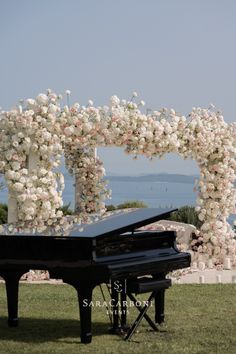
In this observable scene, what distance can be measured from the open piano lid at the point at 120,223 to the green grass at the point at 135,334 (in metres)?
1.01

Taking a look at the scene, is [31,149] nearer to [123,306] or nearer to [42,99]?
[42,99]

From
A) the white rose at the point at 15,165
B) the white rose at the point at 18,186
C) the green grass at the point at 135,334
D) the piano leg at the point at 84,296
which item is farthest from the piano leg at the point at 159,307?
the white rose at the point at 15,165

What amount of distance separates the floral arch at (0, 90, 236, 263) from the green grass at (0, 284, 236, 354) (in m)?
1.74

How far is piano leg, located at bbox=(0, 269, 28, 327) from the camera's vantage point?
7.48m

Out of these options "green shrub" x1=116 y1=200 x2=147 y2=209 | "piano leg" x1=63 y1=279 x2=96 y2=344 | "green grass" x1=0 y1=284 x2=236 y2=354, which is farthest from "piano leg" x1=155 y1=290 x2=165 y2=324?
"green shrub" x1=116 y1=200 x2=147 y2=209

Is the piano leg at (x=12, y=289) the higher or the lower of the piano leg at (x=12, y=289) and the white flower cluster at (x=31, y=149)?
the lower

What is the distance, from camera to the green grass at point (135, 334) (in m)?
6.73

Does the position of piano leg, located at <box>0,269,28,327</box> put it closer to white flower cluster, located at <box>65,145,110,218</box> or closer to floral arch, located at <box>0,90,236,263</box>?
floral arch, located at <box>0,90,236,263</box>

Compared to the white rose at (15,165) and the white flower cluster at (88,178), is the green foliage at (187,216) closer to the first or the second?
the white flower cluster at (88,178)

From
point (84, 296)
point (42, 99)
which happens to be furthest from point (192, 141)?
point (84, 296)

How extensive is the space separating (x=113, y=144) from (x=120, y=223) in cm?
522

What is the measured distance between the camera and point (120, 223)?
22.3 ft

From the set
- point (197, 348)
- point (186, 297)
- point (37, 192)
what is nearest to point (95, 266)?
→ point (197, 348)

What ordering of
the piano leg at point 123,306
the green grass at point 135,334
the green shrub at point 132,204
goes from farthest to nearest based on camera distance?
the green shrub at point 132,204 < the piano leg at point 123,306 < the green grass at point 135,334
